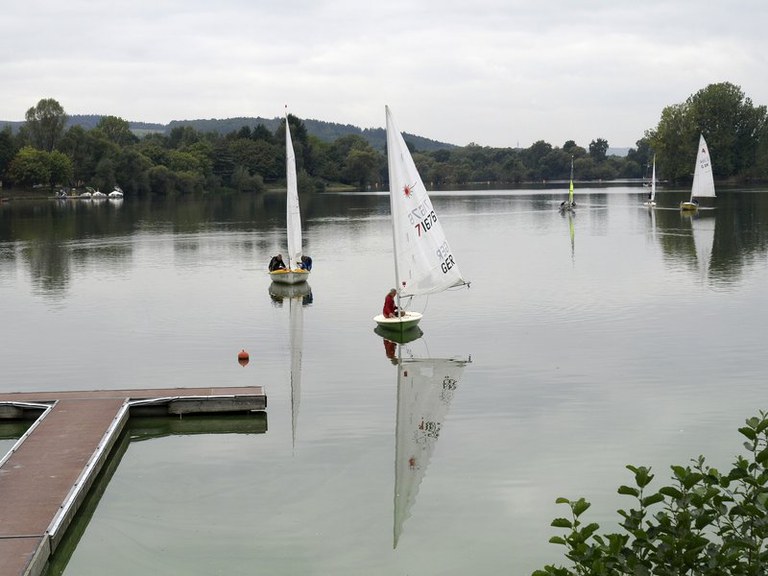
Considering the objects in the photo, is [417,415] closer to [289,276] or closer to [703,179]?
[289,276]

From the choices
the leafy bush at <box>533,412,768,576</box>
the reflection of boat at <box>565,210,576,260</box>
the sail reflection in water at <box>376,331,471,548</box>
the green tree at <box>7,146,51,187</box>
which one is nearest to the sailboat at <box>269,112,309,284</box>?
the sail reflection in water at <box>376,331,471,548</box>

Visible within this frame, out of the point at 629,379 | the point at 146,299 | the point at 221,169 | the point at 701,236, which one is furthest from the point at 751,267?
the point at 221,169

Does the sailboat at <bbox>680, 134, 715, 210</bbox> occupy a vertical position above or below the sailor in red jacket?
above

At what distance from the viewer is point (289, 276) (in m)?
42.4

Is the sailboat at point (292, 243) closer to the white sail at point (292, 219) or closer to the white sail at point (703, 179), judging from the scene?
the white sail at point (292, 219)

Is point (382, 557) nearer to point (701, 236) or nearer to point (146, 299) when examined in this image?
point (146, 299)

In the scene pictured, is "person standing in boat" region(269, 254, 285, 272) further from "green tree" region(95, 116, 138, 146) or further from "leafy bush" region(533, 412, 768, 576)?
"green tree" region(95, 116, 138, 146)

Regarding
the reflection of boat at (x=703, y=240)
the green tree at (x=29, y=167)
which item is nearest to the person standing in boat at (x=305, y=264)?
the reflection of boat at (x=703, y=240)

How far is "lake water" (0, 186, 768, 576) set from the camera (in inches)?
603

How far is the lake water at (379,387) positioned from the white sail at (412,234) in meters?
2.10

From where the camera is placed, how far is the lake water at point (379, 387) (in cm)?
1530

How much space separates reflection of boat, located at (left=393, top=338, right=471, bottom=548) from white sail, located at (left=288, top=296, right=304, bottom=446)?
2.46 meters

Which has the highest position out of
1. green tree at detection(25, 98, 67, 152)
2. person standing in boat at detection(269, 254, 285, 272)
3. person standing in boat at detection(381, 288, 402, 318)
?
green tree at detection(25, 98, 67, 152)

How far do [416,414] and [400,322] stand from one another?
8069 mm
